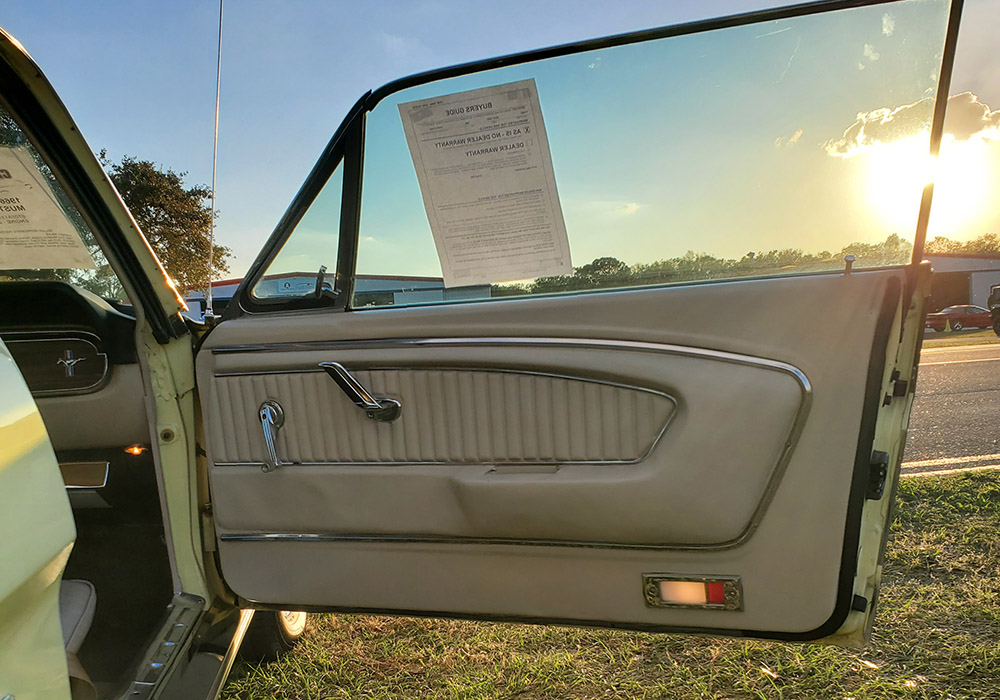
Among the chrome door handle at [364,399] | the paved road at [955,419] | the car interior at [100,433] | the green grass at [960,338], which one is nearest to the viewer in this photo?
the chrome door handle at [364,399]

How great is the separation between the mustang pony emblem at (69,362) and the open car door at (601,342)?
56 centimetres

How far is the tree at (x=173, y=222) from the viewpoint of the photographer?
1.76 m

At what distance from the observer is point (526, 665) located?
2.27 metres

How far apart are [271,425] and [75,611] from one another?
63 centimetres

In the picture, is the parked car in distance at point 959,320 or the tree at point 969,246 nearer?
the tree at point 969,246

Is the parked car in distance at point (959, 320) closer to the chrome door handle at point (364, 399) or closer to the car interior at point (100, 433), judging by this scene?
the chrome door handle at point (364, 399)

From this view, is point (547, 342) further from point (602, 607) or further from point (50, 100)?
point (50, 100)

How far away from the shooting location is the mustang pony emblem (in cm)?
204

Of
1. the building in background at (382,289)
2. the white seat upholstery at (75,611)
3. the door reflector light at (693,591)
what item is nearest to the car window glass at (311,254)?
the building in background at (382,289)

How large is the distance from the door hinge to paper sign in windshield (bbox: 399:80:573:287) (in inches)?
30.2

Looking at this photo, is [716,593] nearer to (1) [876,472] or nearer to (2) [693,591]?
(2) [693,591]

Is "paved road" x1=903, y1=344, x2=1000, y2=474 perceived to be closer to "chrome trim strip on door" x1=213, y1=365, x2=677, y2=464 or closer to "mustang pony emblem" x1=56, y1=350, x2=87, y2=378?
"chrome trim strip on door" x1=213, y1=365, x2=677, y2=464

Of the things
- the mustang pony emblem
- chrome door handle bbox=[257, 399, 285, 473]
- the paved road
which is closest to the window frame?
chrome door handle bbox=[257, 399, 285, 473]

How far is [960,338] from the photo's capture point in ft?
47.4
